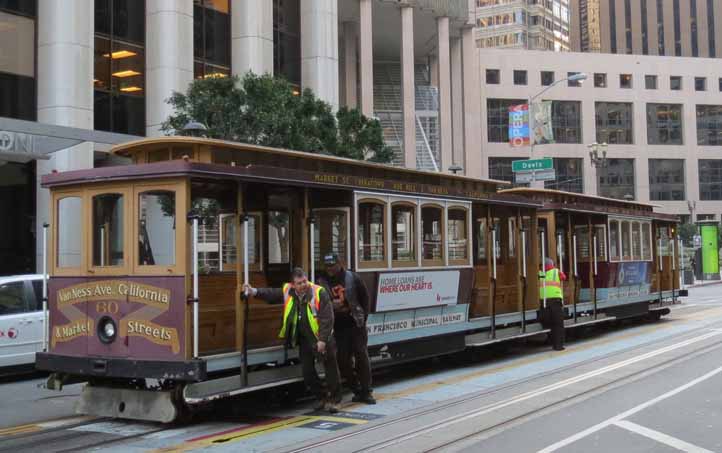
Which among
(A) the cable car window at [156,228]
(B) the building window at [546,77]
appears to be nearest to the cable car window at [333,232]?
(A) the cable car window at [156,228]

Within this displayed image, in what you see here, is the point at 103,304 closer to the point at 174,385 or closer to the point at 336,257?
the point at 174,385

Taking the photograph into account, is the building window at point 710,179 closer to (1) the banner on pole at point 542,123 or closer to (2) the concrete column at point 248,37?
(1) the banner on pole at point 542,123

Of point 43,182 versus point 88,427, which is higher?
point 43,182

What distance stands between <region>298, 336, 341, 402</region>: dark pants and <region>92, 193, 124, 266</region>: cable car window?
2.36 meters

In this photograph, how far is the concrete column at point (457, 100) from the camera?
168 feet

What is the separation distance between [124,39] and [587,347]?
747 inches

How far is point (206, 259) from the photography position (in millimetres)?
A: 9633

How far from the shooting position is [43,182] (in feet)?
31.7

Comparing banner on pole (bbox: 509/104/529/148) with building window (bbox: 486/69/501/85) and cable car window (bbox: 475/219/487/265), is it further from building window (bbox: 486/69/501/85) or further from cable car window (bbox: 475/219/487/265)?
building window (bbox: 486/69/501/85)

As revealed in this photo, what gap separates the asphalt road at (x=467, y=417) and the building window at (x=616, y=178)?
64534mm

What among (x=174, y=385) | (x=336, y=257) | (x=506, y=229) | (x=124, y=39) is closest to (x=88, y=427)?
(x=174, y=385)

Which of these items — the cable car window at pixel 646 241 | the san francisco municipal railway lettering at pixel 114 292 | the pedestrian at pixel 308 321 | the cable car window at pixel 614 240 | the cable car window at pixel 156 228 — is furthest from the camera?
the cable car window at pixel 646 241

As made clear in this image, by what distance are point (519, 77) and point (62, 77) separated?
54.4 metres

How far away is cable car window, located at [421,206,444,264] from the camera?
12.4 metres
